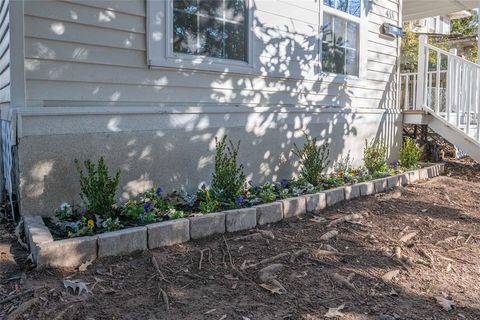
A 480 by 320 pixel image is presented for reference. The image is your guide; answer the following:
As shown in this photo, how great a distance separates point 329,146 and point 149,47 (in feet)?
10.0

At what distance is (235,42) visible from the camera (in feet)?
15.6

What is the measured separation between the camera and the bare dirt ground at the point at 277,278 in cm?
230

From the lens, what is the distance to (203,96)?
4.43 metres

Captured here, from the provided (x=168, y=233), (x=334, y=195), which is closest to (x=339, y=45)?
(x=334, y=195)

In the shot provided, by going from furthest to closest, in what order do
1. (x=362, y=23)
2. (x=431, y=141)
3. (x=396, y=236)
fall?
(x=431, y=141), (x=362, y=23), (x=396, y=236)

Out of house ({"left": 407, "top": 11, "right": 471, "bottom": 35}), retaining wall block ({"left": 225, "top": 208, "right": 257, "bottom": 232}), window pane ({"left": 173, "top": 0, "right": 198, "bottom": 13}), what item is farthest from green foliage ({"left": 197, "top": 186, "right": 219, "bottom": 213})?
house ({"left": 407, "top": 11, "right": 471, "bottom": 35})

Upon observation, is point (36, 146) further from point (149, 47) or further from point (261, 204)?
point (261, 204)

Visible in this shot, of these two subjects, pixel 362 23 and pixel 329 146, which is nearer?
pixel 329 146

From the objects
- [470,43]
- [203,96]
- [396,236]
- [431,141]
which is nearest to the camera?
[396,236]

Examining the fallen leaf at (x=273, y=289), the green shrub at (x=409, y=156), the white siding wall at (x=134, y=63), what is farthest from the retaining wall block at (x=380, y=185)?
the fallen leaf at (x=273, y=289)

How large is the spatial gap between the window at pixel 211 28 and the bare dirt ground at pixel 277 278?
1977 millimetres

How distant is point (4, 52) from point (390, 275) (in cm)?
355

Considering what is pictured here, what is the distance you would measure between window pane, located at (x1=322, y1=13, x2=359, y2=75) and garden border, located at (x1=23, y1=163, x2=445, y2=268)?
2320mm

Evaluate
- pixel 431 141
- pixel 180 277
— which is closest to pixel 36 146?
pixel 180 277
